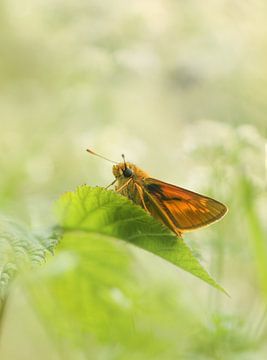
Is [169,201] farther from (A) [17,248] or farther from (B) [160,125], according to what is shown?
(B) [160,125]

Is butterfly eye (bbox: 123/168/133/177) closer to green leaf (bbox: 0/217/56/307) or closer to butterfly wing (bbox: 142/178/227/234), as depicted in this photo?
butterfly wing (bbox: 142/178/227/234)

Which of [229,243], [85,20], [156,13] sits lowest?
[229,243]

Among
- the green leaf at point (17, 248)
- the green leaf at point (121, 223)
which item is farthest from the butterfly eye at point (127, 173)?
the green leaf at point (17, 248)

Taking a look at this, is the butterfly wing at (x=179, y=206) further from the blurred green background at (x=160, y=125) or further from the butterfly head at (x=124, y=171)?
the blurred green background at (x=160, y=125)

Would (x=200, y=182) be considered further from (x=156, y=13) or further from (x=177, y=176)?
(x=156, y=13)

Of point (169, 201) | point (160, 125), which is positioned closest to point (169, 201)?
point (169, 201)

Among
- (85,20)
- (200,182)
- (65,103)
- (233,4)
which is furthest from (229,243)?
(233,4)
